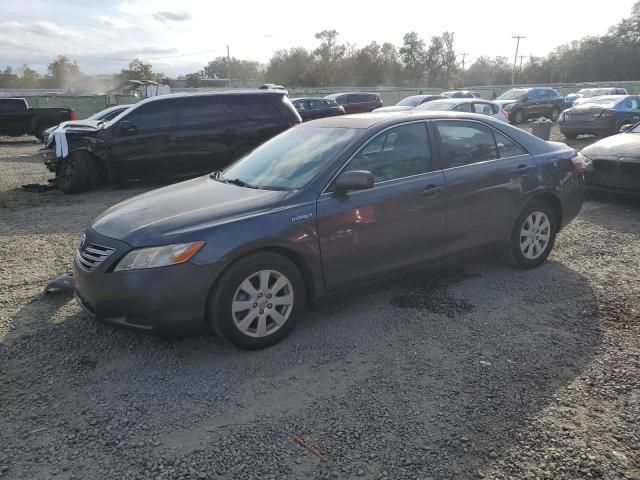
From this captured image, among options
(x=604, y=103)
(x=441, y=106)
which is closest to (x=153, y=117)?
(x=441, y=106)

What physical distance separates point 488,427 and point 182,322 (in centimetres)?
198

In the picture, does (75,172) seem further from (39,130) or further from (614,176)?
(39,130)

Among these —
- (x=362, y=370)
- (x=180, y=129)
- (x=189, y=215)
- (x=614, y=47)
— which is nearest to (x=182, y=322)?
(x=189, y=215)

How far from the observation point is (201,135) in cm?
998

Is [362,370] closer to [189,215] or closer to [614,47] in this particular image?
[189,215]

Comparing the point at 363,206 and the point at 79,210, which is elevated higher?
the point at 363,206

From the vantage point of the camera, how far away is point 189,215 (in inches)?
143

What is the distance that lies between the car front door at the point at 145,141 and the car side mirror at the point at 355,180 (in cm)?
687

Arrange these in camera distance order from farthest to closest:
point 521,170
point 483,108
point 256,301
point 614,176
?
point 483,108 < point 614,176 < point 521,170 < point 256,301

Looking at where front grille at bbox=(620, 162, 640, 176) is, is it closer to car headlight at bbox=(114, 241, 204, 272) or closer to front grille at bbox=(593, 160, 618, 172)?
front grille at bbox=(593, 160, 618, 172)

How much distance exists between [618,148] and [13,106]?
21184 millimetres

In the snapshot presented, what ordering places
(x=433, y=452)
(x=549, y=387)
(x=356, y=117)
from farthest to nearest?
(x=356, y=117), (x=549, y=387), (x=433, y=452)

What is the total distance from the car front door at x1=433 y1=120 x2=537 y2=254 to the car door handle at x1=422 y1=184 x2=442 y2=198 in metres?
0.10

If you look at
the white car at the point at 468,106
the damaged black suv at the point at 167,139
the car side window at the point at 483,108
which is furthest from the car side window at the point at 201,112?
the car side window at the point at 483,108
